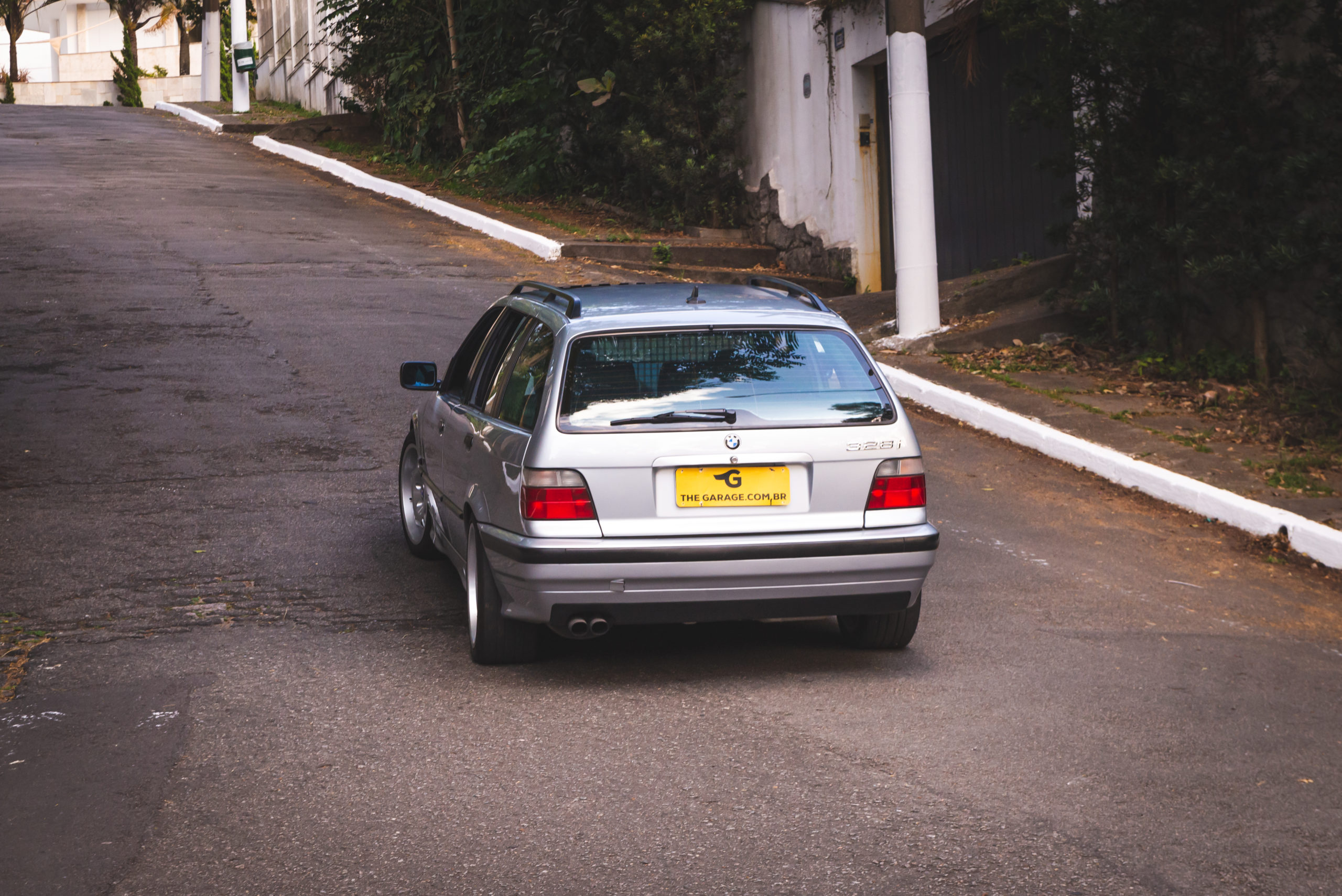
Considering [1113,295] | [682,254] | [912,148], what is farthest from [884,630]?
[682,254]

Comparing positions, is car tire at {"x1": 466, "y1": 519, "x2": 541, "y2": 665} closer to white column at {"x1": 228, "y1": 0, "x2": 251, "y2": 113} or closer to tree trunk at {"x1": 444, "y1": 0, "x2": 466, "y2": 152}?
tree trunk at {"x1": 444, "y1": 0, "x2": 466, "y2": 152}

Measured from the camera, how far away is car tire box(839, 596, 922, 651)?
5.81 m

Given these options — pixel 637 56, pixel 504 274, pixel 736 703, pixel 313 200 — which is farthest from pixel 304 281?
pixel 736 703

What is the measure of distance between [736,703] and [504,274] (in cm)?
1202

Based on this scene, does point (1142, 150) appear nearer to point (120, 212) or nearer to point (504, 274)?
point (504, 274)

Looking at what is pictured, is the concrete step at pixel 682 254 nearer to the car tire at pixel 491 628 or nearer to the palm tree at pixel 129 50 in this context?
the car tire at pixel 491 628

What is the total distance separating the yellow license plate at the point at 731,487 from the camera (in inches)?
207

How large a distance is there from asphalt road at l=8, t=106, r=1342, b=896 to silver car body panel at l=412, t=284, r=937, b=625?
1.43 feet

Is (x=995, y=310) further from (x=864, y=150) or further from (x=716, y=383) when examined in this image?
(x=716, y=383)

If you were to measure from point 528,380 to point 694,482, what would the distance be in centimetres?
90

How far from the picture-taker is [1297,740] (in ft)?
16.2

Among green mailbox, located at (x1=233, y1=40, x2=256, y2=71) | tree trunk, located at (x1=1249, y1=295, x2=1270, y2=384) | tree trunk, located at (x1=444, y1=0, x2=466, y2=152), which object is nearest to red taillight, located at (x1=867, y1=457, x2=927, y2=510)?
tree trunk, located at (x1=1249, y1=295, x2=1270, y2=384)

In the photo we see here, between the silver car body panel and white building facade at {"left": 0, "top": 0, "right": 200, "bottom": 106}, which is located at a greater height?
white building facade at {"left": 0, "top": 0, "right": 200, "bottom": 106}

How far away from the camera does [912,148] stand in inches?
484
